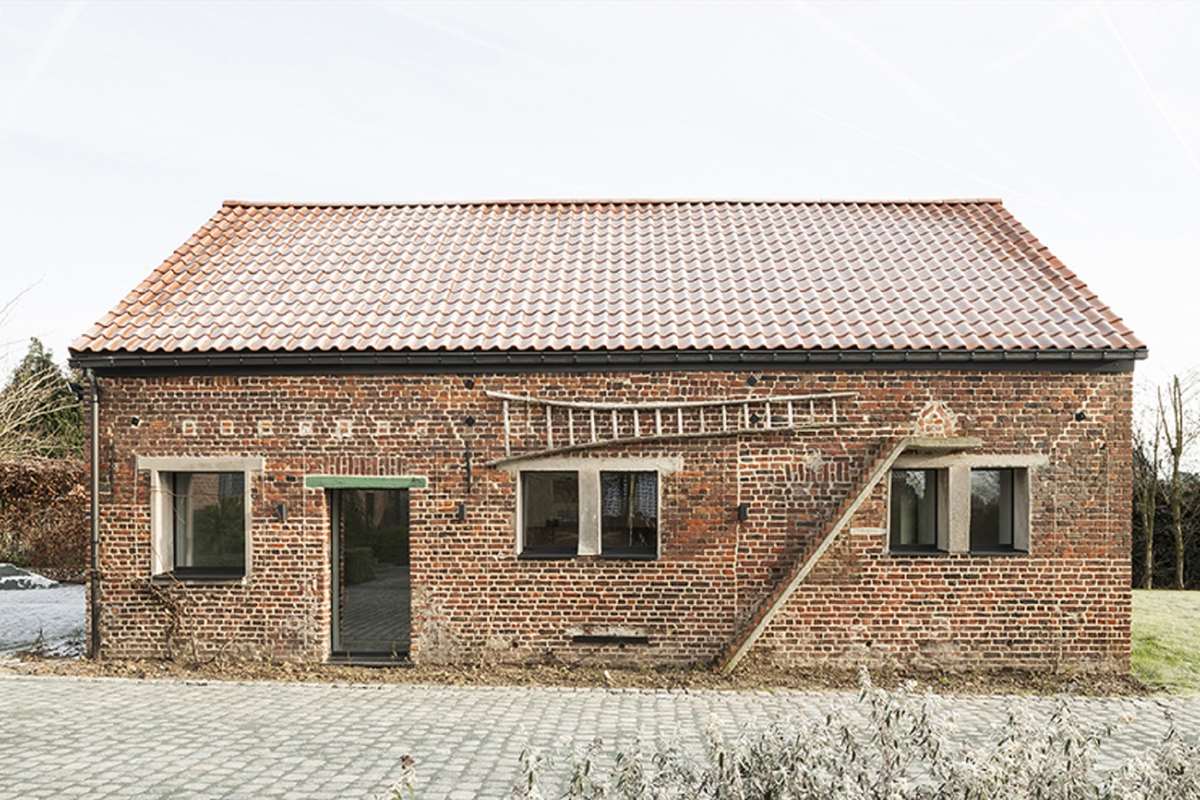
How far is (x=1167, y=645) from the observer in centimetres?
1242

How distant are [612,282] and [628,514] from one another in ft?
11.0

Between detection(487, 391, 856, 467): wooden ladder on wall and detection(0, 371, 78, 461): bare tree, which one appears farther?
detection(0, 371, 78, 461): bare tree

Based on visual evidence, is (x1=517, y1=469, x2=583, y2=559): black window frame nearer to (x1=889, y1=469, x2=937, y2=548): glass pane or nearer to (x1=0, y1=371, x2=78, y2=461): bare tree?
(x1=889, y1=469, x2=937, y2=548): glass pane

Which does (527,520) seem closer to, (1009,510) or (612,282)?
(612,282)

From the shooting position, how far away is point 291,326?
11758mm

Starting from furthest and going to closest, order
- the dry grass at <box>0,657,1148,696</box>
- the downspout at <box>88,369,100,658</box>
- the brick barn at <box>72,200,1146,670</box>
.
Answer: the downspout at <box>88,369,100,658</box>
the brick barn at <box>72,200,1146,670</box>
the dry grass at <box>0,657,1148,696</box>

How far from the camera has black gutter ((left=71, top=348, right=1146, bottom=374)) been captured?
36.0 feet

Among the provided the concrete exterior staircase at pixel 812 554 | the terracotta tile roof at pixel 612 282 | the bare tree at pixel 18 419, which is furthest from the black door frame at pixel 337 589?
the bare tree at pixel 18 419

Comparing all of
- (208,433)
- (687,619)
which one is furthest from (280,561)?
(687,619)

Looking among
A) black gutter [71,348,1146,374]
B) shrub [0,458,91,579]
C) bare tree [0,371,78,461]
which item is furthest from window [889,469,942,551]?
bare tree [0,371,78,461]

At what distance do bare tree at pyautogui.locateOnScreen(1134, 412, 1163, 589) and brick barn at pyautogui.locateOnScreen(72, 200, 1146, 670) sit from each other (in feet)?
42.8

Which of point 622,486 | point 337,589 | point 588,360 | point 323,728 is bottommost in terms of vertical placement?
point 323,728

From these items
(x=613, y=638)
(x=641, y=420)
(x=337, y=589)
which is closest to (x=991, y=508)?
(x=641, y=420)

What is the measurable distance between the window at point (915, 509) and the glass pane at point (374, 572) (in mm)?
5734
